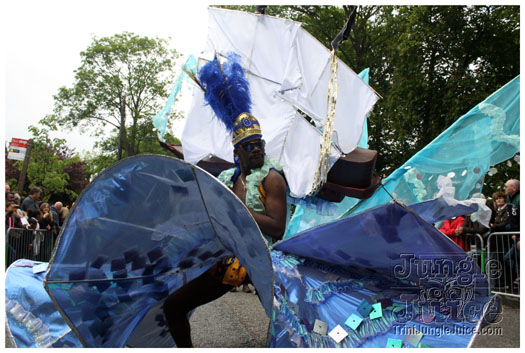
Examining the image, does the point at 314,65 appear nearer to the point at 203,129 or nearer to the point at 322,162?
the point at 203,129

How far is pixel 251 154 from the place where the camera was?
9.32 ft

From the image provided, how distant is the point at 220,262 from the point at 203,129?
273 centimetres

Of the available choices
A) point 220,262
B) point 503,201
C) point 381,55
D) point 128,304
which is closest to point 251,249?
point 220,262

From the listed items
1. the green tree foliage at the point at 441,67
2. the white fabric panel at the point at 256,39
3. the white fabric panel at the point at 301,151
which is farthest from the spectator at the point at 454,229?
the green tree foliage at the point at 441,67

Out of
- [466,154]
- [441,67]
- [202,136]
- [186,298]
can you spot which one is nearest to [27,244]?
[202,136]

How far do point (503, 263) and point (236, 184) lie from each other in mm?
4356

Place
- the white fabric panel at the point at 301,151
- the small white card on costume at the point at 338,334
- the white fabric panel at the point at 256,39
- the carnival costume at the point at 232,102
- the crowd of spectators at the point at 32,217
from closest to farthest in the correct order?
1. the small white card on costume at the point at 338,334
2. the carnival costume at the point at 232,102
3. the white fabric panel at the point at 301,151
4. the white fabric panel at the point at 256,39
5. the crowd of spectators at the point at 32,217

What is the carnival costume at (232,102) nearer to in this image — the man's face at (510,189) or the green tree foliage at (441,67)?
the man's face at (510,189)

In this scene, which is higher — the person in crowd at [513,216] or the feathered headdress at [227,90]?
the feathered headdress at [227,90]

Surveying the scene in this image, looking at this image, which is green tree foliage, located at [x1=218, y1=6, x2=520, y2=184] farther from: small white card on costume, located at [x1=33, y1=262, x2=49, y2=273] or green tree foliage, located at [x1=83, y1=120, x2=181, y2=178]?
green tree foliage, located at [x1=83, y1=120, x2=181, y2=178]

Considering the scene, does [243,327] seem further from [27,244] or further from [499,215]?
[27,244]

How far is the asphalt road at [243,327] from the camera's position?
147 inches

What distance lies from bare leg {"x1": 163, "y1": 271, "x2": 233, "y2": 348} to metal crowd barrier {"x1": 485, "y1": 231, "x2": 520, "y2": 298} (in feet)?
13.6

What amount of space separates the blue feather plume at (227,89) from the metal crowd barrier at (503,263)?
4147 mm
